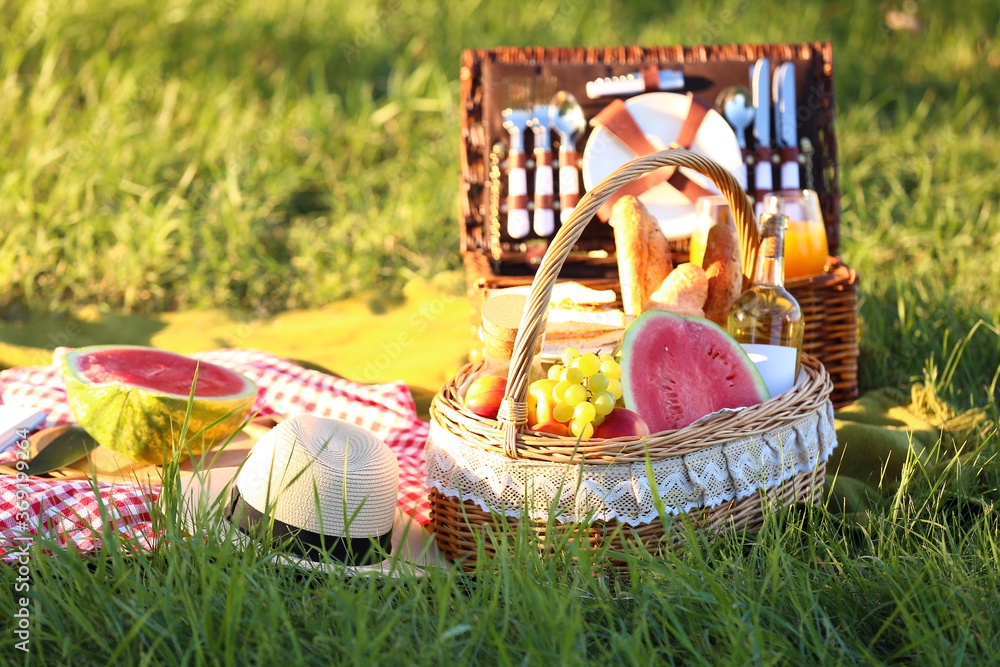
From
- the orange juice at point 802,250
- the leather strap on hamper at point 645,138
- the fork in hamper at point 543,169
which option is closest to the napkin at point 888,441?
the orange juice at point 802,250

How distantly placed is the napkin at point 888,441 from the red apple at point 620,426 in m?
0.52

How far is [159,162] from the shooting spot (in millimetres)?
4160

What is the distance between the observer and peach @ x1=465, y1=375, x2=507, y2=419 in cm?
167

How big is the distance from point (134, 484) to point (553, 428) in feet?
3.27

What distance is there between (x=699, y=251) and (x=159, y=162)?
3.06 meters

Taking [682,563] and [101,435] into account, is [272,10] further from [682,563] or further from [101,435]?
[682,563]

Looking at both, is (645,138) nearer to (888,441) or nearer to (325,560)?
(888,441)

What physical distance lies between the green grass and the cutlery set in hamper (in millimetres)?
125

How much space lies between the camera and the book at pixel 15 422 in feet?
6.50

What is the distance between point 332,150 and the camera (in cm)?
467

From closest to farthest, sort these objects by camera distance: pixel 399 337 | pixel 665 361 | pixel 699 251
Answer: pixel 665 361 → pixel 699 251 → pixel 399 337

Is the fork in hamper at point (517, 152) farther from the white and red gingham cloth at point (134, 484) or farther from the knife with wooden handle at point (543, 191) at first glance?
the white and red gingham cloth at point (134, 484)

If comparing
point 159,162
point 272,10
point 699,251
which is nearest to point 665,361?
point 699,251

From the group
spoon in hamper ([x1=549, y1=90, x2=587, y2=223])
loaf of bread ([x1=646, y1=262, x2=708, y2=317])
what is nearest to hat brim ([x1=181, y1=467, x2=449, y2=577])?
loaf of bread ([x1=646, y1=262, x2=708, y2=317])
